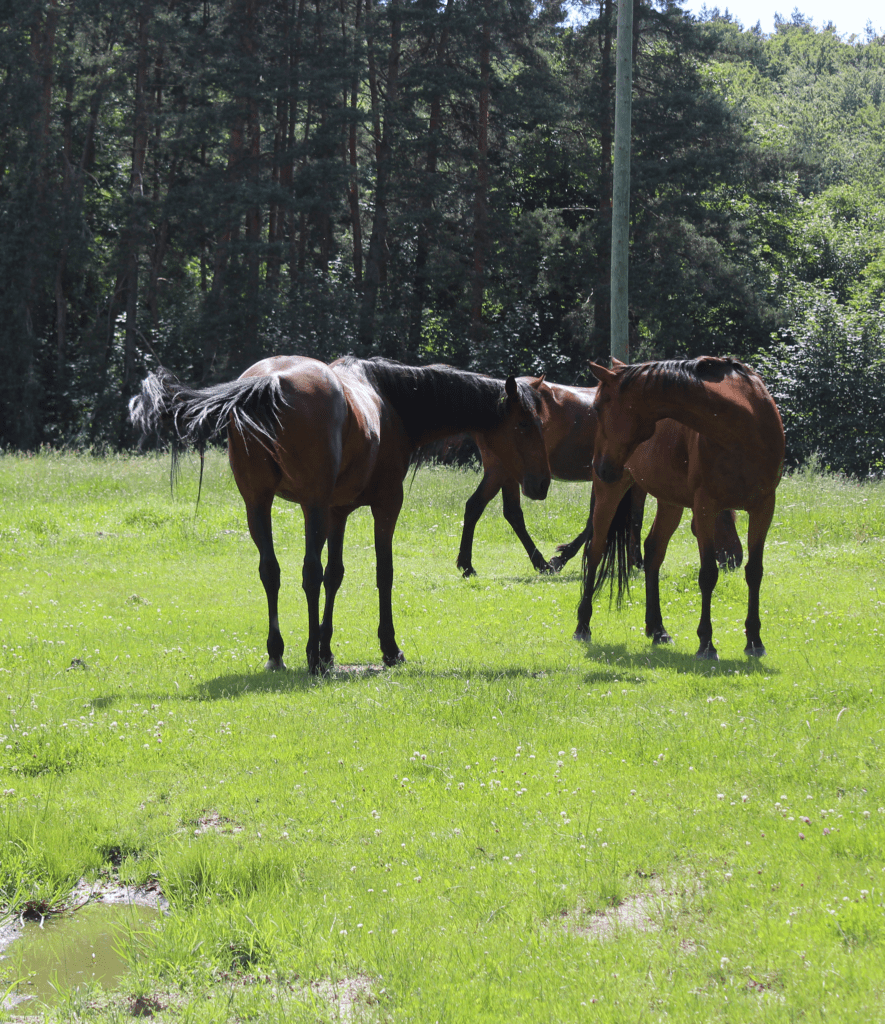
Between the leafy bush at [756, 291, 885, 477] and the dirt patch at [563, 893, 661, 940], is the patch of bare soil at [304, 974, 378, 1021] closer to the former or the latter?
the dirt patch at [563, 893, 661, 940]

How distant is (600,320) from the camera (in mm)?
35438

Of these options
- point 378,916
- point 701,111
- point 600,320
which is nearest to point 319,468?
point 378,916

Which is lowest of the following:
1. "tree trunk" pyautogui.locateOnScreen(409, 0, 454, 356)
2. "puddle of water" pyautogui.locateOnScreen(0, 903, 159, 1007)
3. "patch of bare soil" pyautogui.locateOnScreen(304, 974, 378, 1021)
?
"puddle of water" pyautogui.locateOnScreen(0, 903, 159, 1007)

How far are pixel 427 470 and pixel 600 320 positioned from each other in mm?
14589

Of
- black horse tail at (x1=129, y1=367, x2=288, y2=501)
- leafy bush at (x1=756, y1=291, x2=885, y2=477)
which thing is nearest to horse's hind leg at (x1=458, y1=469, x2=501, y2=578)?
black horse tail at (x1=129, y1=367, x2=288, y2=501)

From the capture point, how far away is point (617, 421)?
819 centimetres

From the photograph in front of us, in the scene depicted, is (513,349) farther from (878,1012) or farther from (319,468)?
(878,1012)

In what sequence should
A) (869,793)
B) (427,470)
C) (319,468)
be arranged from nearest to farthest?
(869,793) < (319,468) < (427,470)

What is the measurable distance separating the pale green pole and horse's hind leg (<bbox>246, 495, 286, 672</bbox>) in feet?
26.8

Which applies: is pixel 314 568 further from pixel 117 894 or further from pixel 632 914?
pixel 632 914

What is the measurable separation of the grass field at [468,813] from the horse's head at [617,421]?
1.68 metres

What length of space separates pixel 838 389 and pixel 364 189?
20.7m

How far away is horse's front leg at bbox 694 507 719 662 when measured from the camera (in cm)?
824

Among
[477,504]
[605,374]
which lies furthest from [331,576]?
[477,504]
